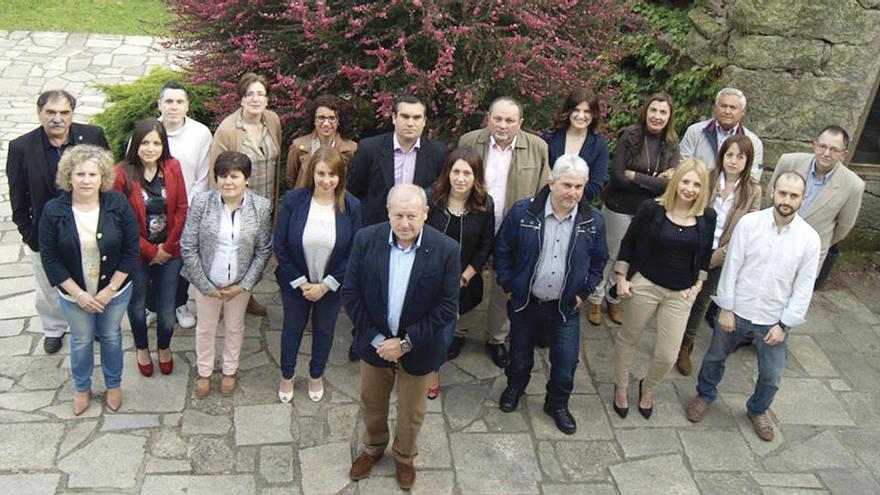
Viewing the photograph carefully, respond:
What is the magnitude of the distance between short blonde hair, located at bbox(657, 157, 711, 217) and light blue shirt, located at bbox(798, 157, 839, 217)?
1364 millimetres

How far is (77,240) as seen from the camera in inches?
177

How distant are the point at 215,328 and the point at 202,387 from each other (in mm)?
417

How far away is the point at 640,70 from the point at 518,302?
4.01 metres

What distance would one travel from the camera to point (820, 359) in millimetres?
6324

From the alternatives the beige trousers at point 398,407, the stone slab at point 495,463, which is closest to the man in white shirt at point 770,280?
the stone slab at point 495,463

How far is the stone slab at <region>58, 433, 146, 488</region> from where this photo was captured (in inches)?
175

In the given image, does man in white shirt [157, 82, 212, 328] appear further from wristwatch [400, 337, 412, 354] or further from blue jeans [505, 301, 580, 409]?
blue jeans [505, 301, 580, 409]

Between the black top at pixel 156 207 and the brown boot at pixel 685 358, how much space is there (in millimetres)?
3904

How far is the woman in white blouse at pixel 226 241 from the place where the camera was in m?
4.74

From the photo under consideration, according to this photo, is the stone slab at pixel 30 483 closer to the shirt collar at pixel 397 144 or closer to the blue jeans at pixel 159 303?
the blue jeans at pixel 159 303

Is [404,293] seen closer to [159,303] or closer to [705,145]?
[159,303]

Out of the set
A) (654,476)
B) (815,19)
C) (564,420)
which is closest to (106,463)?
(564,420)

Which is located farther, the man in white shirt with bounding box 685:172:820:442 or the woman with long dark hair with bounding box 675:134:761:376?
the woman with long dark hair with bounding box 675:134:761:376

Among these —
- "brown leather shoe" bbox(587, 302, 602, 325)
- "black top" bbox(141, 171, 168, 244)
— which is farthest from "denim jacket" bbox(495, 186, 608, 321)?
→ "black top" bbox(141, 171, 168, 244)
